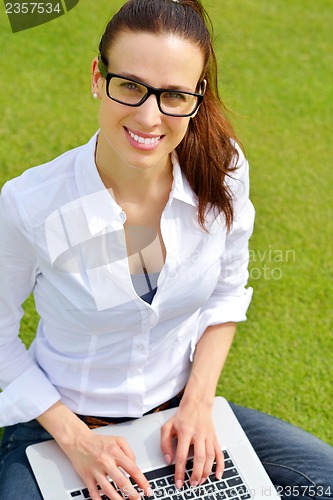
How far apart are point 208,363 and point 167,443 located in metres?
0.24

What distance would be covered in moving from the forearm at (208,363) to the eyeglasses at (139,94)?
24.9 inches

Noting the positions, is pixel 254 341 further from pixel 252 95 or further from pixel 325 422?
pixel 252 95

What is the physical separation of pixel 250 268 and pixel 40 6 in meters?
1.87

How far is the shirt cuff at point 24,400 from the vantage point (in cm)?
167

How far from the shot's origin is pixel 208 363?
1812 mm

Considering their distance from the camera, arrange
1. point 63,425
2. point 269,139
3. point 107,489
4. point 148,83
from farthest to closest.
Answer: point 269,139 < point 63,425 < point 107,489 < point 148,83

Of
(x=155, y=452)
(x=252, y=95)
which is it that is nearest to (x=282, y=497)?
(x=155, y=452)

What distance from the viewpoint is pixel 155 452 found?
1691 mm

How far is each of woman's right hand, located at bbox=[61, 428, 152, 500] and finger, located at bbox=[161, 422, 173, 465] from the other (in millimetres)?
82

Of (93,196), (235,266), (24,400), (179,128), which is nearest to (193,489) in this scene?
(24,400)

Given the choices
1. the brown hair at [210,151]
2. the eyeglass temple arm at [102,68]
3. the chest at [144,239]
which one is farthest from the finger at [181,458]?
the eyeglass temple arm at [102,68]

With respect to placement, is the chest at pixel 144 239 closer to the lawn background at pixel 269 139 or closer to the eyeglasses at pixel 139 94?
the eyeglasses at pixel 139 94

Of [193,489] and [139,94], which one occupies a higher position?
[139,94]

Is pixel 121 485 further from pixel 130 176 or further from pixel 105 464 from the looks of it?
pixel 130 176
